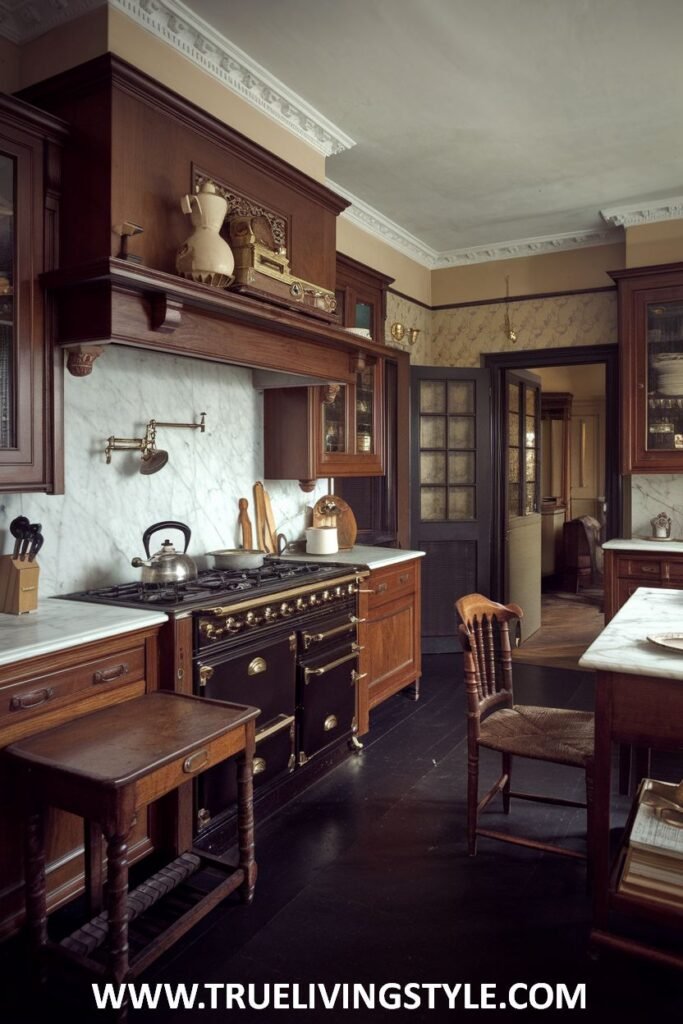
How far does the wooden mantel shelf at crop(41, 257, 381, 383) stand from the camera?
8.10 feet

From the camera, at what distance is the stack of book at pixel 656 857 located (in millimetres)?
1947

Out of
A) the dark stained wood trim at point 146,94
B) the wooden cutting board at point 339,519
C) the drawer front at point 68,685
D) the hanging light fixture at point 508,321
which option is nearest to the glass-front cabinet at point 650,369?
the hanging light fixture at point 508,321

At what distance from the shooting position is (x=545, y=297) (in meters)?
5.76

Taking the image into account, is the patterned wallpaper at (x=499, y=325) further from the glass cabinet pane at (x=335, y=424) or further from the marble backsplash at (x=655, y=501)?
the glass cabinet pane at (x=335, y=424)

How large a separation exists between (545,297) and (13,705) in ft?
16.4

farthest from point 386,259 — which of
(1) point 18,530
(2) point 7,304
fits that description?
(1) point 18,530

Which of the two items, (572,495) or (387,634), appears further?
(572,495)

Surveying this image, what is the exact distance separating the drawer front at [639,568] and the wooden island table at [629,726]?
107 inches

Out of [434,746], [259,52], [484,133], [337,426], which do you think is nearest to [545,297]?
[484,133]

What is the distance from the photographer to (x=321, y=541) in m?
4.06

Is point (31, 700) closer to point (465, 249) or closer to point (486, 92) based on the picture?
point (486, 92)

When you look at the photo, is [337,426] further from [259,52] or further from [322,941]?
[322,941]

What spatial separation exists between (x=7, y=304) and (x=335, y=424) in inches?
84.7

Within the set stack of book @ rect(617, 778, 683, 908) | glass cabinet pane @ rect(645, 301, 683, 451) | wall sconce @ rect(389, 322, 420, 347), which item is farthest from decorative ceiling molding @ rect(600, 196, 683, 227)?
stack of book @ rect(617, 778, 683, 908)
